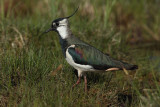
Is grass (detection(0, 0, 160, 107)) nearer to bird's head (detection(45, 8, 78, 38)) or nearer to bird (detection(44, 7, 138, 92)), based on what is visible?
bird (detection(44, 7, 138, 92))

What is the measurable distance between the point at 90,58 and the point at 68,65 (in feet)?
1.67

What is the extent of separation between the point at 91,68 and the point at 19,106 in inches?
43.3

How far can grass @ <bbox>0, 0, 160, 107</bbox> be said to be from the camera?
4215 mm

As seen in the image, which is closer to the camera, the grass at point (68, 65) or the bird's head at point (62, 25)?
the grass at point (68, 65)

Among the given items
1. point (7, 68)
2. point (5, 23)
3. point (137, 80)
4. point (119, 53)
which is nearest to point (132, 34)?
point (119, 53)

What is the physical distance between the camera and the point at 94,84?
15.8ft

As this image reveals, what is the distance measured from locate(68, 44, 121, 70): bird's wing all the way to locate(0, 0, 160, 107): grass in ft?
1.02

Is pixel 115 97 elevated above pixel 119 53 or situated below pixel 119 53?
below

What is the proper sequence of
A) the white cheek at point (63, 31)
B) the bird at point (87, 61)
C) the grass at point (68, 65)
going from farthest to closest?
the white cheek at point (63, 31), the bird at point (87, 61), the grass at point (68, 65)

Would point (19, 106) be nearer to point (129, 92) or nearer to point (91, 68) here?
point (91, 68)

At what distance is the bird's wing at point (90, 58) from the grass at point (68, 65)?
31 cm

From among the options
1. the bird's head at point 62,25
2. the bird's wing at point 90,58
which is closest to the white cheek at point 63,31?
the bird's head at point 62,25

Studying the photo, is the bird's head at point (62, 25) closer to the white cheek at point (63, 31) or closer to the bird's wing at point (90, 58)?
the white cheek at point (63, 31)

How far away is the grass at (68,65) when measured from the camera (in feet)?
13.8
